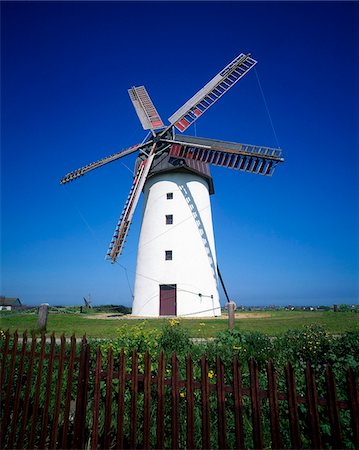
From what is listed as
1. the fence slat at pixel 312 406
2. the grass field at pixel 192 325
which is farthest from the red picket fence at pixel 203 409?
the grass field at pixel 192 325

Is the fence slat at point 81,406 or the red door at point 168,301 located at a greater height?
the red door at point 168,301

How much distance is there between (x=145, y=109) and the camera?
23.8m

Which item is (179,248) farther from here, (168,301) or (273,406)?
(273,406)

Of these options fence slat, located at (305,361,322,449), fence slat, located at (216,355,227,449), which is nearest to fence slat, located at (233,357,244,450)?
fence slat, located at (216,355,227,449)

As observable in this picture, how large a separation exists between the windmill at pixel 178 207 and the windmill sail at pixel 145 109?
8 centimetres

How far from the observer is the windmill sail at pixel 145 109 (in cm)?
2312

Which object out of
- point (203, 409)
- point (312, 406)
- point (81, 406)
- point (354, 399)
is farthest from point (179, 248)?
point (354, 399)

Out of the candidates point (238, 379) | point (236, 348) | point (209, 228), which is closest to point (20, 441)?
point (238, 379)

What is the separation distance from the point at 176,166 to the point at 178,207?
305 centimetres

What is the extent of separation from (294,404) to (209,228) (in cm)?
1869

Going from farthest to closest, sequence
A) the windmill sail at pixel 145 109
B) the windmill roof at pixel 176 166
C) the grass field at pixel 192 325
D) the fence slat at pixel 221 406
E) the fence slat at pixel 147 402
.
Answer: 1. the windmill sail at pixel 145 109
2. the windmill roof at pixel 176 166
3. the grass field at pixel 192 325
4. the fence slat at pixel 147 402
5. the fence slat at pixel 221 406

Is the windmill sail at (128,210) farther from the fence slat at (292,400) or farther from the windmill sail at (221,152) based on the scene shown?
the fence slat at (292,400)

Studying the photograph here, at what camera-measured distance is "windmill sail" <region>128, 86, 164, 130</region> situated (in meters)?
23.1

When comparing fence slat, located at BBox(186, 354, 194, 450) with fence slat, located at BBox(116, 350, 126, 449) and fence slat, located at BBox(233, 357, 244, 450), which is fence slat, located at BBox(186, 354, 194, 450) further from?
fence slat, located at BBox(116, 350, 126, 449)
